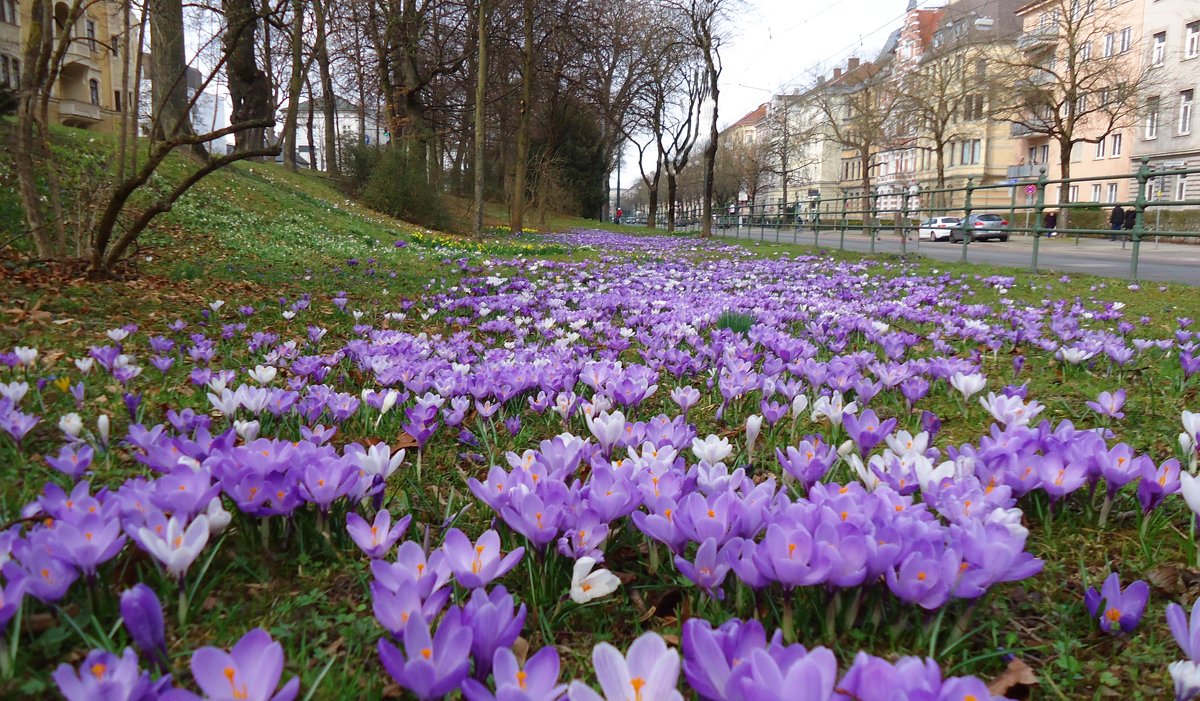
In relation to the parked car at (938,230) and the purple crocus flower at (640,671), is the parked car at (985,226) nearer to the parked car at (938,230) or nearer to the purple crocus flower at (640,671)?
the parked car at (938,230)

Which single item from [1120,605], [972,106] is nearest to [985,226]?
[972,106]

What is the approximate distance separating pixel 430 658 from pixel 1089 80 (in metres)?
37.0

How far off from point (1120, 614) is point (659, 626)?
0.74 m

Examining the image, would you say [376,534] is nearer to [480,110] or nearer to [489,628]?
[489,628]

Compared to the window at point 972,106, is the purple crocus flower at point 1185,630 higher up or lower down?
lower down

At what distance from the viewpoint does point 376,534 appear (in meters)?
1.25

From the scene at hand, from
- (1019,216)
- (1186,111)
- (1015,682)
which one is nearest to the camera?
(1015,682)

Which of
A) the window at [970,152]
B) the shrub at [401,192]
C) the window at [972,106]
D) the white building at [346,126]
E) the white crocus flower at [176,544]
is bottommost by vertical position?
the white crocus flower at [176,544]

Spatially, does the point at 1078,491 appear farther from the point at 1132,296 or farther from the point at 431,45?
the point at 431,45

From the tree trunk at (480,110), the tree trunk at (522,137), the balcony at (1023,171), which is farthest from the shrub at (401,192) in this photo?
the balcony at (1023,171)

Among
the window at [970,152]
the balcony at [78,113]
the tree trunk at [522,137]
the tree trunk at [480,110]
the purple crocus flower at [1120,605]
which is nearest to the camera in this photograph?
the purple crocus flower at [1120,605]

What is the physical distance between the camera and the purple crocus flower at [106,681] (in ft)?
2.51

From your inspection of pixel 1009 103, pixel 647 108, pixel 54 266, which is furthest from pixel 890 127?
pixel 54 266

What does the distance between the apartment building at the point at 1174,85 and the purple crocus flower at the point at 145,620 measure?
39.5 metres
